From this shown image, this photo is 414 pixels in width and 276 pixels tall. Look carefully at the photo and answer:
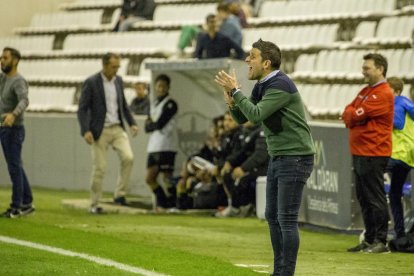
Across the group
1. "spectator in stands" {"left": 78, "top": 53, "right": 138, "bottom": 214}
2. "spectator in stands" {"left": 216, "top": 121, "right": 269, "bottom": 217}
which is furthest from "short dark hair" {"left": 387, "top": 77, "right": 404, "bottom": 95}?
"spectator in stands" {"left": 78, "top": 53, "right": 138, "bottom": 214}

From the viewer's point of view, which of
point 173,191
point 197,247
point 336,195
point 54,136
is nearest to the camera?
point 197,247

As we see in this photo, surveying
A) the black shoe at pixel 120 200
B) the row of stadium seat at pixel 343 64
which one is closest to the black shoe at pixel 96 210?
the black shoe at pixel 120 200

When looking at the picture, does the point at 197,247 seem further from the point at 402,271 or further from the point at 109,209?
the point at 109,209

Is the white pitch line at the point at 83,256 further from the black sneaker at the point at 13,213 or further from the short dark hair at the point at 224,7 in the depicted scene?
the short dark hair at the point at 224,7

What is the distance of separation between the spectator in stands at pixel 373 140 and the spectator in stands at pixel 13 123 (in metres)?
4.52

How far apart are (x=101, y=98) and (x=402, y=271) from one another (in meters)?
6.36

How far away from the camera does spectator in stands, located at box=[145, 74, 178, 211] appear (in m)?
16.1

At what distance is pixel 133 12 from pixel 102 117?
9.30m

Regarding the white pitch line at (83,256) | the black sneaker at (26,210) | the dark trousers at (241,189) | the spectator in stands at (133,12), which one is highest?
the spectator in stands at (133,12)

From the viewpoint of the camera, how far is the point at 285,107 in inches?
327

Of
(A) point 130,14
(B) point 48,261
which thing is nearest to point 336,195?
(B) point 48,261

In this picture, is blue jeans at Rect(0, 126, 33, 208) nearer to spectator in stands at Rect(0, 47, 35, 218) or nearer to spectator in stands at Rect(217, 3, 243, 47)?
spectator in stands at Rect(0, 47, 35, 218)

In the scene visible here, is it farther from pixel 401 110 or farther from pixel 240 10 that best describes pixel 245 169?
pixel 240 10

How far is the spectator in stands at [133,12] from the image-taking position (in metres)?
24.0
